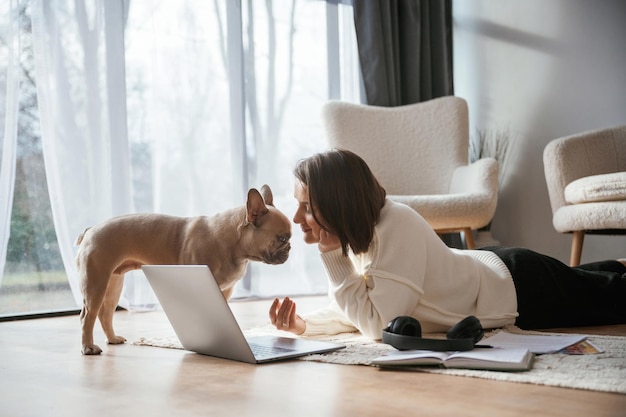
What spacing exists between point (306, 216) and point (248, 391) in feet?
2.10

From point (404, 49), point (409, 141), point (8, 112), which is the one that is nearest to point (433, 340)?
point (8, 112)

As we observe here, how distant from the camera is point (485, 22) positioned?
4645 mm

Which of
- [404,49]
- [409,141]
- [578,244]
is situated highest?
[404,49]

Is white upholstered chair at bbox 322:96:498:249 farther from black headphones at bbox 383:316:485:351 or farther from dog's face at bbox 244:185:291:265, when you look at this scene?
black headphones at bbox 383:316:485:351

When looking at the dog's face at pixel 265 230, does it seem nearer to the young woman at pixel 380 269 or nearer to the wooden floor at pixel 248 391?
the young woman at pixel 380 269

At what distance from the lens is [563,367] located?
1.35m

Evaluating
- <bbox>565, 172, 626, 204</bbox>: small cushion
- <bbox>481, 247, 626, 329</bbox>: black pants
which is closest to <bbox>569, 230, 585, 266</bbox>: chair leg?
<bbox>565, 172, 626, 204</bbox>: small cushion

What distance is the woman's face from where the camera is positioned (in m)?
1.80

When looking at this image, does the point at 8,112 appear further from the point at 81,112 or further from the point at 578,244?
the point at 578,244

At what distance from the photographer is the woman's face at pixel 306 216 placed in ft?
5.91

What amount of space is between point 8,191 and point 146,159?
2.32 feet

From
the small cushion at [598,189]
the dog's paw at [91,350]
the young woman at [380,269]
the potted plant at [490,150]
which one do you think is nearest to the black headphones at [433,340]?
the young woman at [380,269]

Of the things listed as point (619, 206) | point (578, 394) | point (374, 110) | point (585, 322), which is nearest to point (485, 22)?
point (374, 110)

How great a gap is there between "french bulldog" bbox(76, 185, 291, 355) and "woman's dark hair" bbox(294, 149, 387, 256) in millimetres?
161
